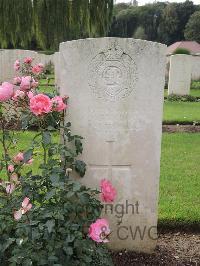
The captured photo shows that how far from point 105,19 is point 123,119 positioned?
755 centimetres

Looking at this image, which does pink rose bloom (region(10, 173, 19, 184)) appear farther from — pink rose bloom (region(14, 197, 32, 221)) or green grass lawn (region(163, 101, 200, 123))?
green grass lawn (region(163, 101, 200, 123))

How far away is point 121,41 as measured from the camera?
9.74ft

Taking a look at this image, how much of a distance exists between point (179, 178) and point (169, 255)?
5.77 feet

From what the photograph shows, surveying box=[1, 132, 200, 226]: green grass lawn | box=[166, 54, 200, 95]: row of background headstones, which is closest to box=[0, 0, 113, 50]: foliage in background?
box=[166, 54, 200, 95]: row of background headstones

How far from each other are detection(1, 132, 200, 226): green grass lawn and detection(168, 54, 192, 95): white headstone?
5592mm

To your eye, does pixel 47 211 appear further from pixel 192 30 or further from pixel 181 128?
pixel 192 30

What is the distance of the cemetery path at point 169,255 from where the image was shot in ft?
10.3

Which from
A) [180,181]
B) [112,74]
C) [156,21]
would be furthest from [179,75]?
[156,21]

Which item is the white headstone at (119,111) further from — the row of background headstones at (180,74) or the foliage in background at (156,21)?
the foliage in background at (156,21)

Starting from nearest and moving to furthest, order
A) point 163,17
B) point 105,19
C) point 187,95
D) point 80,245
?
point 80,245
point 105,19
point 187,95
point 163,17

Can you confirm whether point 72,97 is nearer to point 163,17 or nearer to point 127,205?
point 127,205

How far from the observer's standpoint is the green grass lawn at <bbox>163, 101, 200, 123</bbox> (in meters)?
8.92

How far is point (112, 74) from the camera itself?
301cm

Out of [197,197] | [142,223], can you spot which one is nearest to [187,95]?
[197,197]
